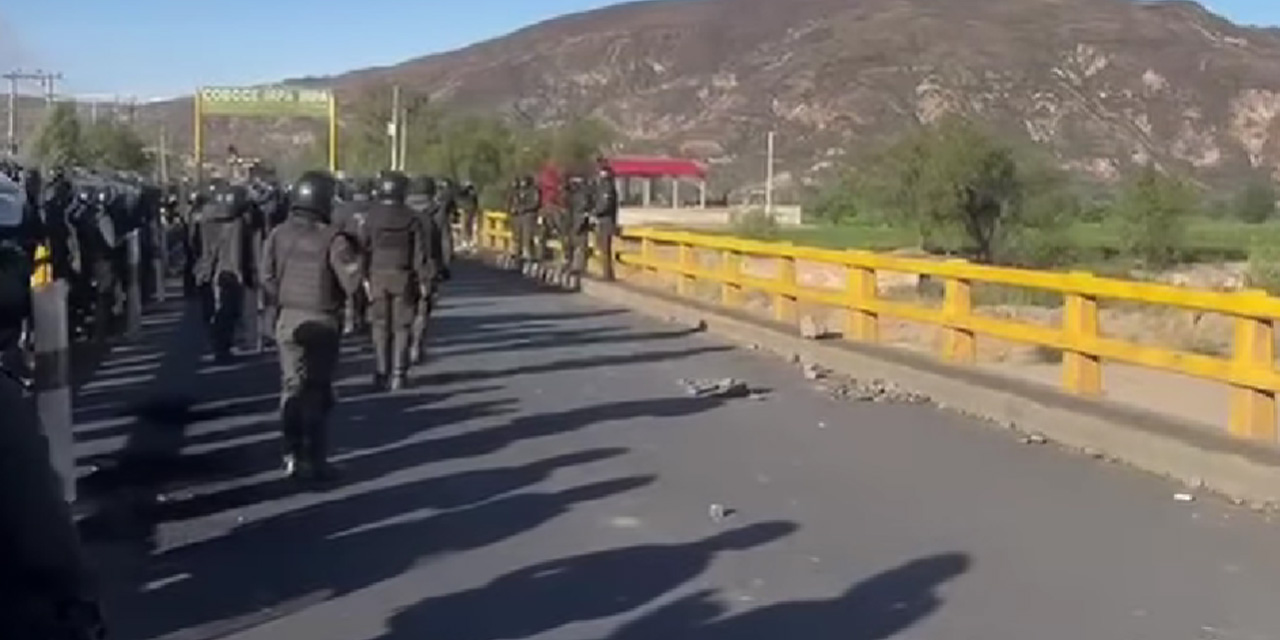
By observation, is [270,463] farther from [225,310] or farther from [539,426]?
[225,310]

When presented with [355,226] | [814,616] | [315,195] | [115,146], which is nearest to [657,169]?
[115,146]

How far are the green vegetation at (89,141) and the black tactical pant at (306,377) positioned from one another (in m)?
53.5

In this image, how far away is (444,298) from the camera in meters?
30.0

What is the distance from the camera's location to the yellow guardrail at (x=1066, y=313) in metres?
11.6

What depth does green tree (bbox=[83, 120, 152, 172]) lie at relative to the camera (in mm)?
74500

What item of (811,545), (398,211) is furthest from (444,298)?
(811,545)

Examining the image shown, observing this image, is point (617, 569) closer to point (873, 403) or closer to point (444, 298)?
point (873, 403)

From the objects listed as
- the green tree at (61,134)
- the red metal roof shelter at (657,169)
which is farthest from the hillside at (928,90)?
the green tree at (61,134)

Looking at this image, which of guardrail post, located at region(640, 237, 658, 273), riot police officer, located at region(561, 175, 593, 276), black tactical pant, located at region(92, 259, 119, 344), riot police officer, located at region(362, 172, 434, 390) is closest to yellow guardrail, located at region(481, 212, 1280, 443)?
riot police officer, located at region(362, 172, 434, 390)

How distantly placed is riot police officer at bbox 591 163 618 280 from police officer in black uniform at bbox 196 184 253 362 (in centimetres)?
1115

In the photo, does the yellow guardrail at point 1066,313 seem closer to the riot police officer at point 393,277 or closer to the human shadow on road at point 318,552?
the human shadow on road at point 318,552

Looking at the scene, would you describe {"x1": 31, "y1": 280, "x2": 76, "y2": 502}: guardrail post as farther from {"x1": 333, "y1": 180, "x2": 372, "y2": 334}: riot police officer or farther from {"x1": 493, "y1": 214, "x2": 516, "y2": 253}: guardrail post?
{"x1": 493, "y1": 214, "x2": 516, "y2": 253}: guardrail post

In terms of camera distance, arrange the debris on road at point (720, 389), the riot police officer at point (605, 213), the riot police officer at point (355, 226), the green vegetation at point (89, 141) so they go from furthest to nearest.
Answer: the green vegetation at point (89, 141) < the riot police officer at point (605, 213) < the debris on road at point (720, 389) < the riot police officer at point (355, 226)

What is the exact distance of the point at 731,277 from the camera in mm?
24562
